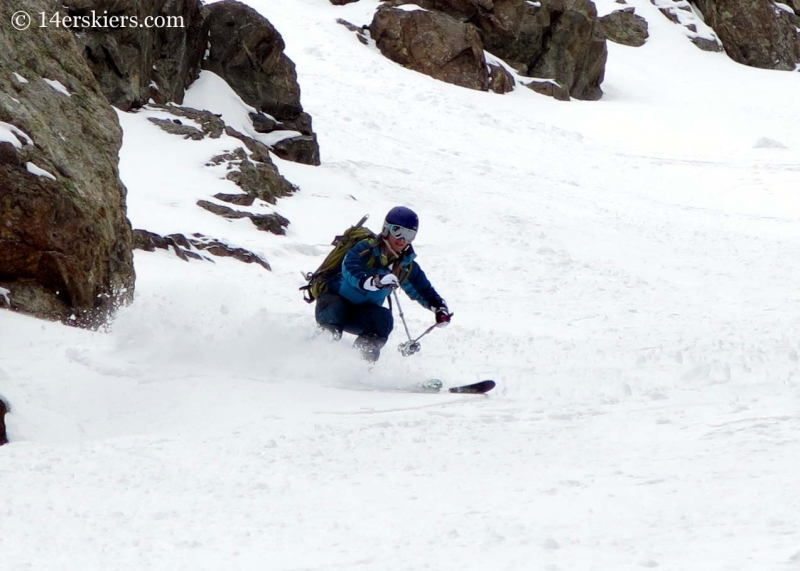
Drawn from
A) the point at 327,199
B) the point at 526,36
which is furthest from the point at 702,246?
the point at 526,36

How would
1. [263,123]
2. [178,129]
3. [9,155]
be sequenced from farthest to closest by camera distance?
[263,123]
[178,129]
[9,155]

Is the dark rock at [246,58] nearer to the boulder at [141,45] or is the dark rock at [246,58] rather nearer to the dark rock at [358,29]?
the boulder at [141,45]

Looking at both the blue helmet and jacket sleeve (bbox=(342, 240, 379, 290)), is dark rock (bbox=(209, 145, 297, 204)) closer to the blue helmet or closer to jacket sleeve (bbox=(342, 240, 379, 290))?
jacket sleeve (bbox=(342, 240, 379, 290))

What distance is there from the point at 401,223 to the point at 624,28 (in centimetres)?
3607

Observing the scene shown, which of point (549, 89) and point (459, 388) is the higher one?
point (459, 388)

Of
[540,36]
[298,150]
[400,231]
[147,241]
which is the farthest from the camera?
[540,36]

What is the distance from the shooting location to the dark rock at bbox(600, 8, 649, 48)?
3991cm

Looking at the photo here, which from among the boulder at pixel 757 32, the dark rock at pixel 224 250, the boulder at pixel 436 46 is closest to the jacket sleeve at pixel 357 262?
the dark rock at pixel 224 250

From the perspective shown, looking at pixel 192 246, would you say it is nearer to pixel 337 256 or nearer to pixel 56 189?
pixel 56 189

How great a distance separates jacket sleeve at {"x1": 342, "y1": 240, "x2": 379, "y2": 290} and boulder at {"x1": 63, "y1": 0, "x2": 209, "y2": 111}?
359 inches

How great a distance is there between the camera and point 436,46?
30984 mm

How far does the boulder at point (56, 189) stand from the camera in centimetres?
708

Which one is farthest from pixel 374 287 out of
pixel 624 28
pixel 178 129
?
pixel 624 28
